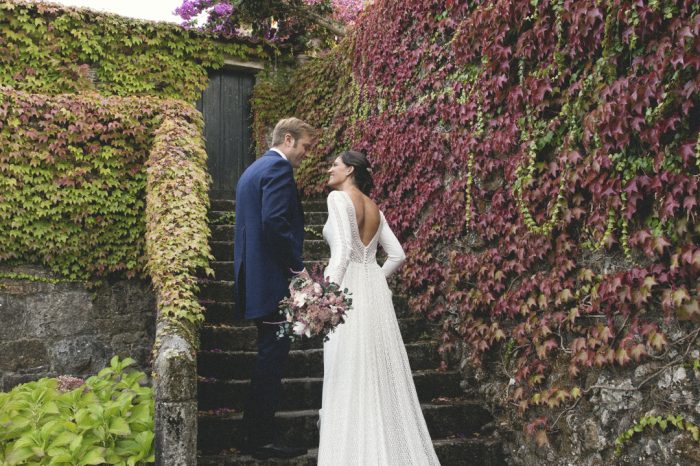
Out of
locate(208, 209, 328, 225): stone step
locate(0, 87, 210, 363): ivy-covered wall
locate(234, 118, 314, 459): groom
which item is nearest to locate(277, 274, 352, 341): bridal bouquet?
locate(234, 118, 314, 459): groom

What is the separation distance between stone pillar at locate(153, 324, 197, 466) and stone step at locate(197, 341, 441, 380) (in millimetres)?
1169

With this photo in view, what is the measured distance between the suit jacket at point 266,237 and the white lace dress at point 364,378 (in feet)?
0.99

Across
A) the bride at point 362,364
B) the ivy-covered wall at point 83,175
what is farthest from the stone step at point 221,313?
the bride at point 362,364

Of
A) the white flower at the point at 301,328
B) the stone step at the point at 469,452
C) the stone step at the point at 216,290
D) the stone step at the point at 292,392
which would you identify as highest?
the stone step at the point at 216,290

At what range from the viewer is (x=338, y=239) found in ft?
11.7

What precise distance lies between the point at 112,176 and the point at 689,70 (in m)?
6.18

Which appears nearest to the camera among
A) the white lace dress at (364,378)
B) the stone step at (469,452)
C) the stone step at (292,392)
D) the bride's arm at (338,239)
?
the white lace dress at (364,378)

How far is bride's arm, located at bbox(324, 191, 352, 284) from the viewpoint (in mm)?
3490

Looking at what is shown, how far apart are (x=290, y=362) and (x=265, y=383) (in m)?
1.27

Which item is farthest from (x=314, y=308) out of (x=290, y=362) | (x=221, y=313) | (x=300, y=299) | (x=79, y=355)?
(x=79, y=355)

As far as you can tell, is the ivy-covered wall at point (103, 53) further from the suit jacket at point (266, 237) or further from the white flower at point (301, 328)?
the white flower at point (301, 328)

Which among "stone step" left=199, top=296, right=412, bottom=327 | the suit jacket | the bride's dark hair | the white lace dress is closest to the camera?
the white lace dress

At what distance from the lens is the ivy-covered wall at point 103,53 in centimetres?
922

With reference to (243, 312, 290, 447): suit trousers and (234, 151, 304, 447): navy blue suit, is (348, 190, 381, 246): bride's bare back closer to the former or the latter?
(234, 151, 304, 447): navy blue suit
